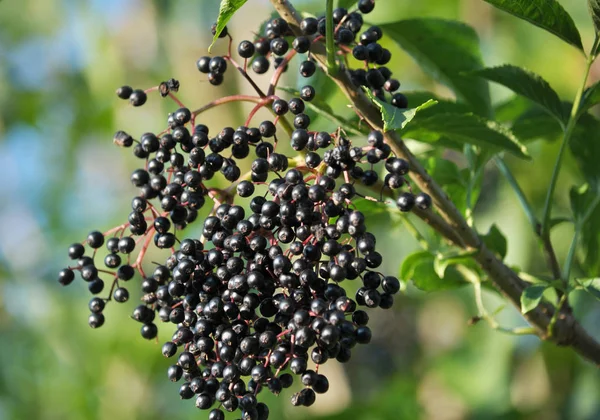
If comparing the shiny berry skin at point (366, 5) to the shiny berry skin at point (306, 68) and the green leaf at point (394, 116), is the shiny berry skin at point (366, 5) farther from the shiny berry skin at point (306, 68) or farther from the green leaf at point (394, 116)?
the green leaf at point (394, 116)

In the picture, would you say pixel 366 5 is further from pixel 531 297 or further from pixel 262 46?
pixel 531 297

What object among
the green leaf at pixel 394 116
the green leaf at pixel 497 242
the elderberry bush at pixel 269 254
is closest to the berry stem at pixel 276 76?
the elderberry bush at pixel 269 254

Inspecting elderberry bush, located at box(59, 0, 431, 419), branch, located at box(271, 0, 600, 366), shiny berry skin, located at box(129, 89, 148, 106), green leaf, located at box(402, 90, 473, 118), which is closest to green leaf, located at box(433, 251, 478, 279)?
branch, located at box(271, 0, 600, 366)

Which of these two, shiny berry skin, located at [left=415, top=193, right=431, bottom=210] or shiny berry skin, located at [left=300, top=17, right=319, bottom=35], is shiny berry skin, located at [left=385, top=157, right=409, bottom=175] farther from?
shiny berry skin, located at [left=300, top=17, right=319, bottom=35]

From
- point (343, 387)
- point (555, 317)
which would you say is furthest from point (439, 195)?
point (343, 387)

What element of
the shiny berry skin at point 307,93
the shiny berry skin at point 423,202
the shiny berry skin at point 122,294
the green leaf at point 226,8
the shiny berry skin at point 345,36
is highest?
the green leaf at point 226,8

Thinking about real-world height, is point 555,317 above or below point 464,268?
below

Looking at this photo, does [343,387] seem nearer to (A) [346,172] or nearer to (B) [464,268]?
(B) [464,268]
